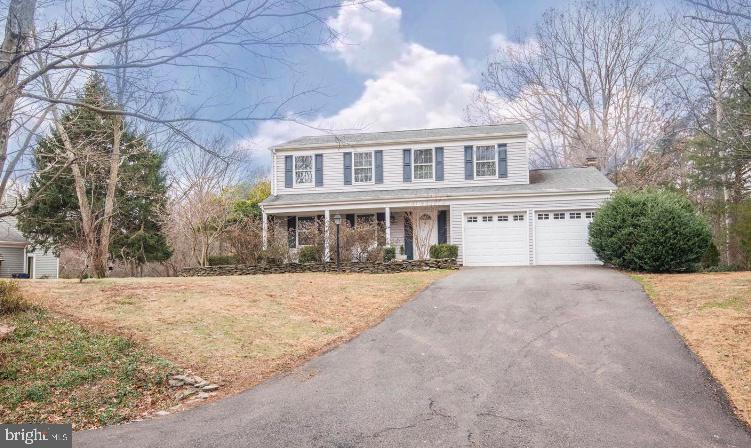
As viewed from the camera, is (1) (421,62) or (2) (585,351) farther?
(1) (421,62)

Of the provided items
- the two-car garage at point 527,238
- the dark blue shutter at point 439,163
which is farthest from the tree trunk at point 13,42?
the dark blue shutter at point 439,163

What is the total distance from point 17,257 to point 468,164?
77.0 feet

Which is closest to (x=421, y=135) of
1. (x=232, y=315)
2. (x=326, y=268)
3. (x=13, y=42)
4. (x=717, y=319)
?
(x=326, y=268)

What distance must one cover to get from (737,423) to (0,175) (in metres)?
7.81

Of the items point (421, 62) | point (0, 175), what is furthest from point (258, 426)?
point (421, 62)

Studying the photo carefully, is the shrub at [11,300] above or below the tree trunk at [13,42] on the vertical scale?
below

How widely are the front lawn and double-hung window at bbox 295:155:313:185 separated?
46.3 ft

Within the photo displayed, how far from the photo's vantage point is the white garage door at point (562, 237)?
709 inches

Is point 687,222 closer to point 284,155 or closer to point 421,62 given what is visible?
point 421,62

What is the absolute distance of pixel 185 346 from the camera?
24.2 ft

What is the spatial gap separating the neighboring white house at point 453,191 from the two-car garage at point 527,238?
0.12 ft

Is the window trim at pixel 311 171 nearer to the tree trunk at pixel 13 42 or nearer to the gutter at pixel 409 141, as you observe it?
the gutter at pixel 409 141

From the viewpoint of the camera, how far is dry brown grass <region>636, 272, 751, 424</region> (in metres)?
5.88

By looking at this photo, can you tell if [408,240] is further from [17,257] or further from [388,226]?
[17,257]
